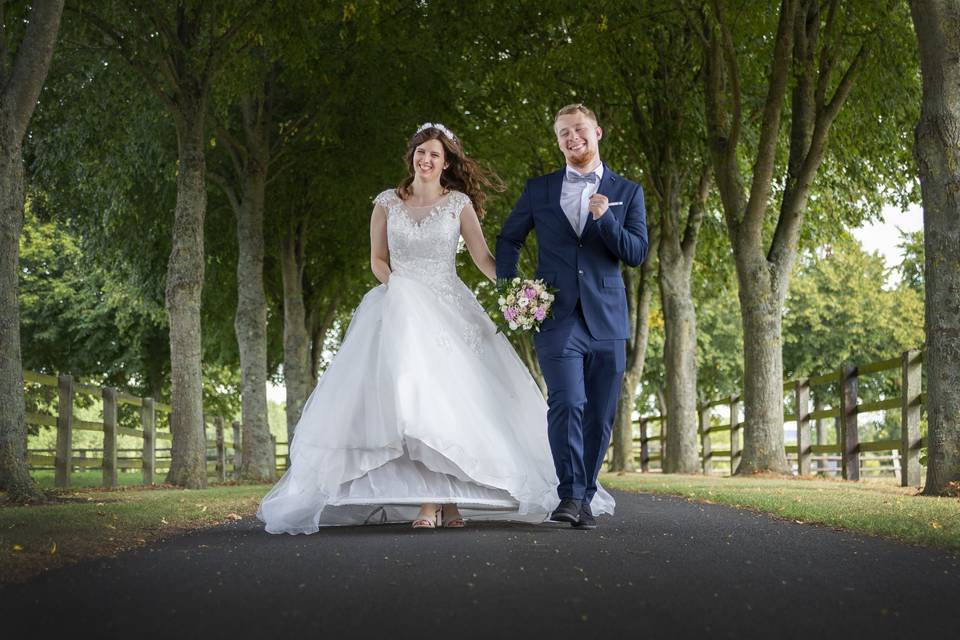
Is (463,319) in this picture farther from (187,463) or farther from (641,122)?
(641,122)

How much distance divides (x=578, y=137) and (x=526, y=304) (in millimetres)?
1156

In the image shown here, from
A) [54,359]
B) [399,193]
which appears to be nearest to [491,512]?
[399,193]

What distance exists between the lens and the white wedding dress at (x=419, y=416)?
738cm

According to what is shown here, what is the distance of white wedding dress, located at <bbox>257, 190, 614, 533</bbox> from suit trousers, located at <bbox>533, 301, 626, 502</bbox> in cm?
35

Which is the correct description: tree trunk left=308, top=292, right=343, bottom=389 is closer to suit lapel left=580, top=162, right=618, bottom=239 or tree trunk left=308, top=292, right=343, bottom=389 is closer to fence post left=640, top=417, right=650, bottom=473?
fence post left=640, top=417, right=650, bottom=473

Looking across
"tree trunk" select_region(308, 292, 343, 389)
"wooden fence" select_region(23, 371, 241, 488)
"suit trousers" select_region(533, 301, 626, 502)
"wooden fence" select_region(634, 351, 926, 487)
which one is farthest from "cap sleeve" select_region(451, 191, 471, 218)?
→ "tree trunk" select_region(308, 292, 343, 389)

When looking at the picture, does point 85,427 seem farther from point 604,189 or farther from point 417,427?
point 604,189

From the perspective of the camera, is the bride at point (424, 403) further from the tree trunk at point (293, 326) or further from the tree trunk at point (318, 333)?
the tree trunk at point (318, 333)

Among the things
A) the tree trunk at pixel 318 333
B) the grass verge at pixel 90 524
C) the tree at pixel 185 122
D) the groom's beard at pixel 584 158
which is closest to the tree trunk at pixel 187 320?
the tree at pixel 185 122

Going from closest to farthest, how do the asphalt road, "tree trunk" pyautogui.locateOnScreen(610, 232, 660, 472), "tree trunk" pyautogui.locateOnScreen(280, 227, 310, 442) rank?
1. the asphalt road
2. "tree trunk" pyautogui.locateOnScreen(280, 227, 310, 442)
3. "tree trunk" pyautogui.locateOnScreen(610, 232, 660, 472)

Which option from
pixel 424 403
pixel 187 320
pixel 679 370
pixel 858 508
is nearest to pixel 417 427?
pixel 424 403

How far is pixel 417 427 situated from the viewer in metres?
7.32

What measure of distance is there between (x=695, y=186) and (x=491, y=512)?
54.9 ft

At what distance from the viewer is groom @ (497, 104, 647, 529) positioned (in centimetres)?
725
